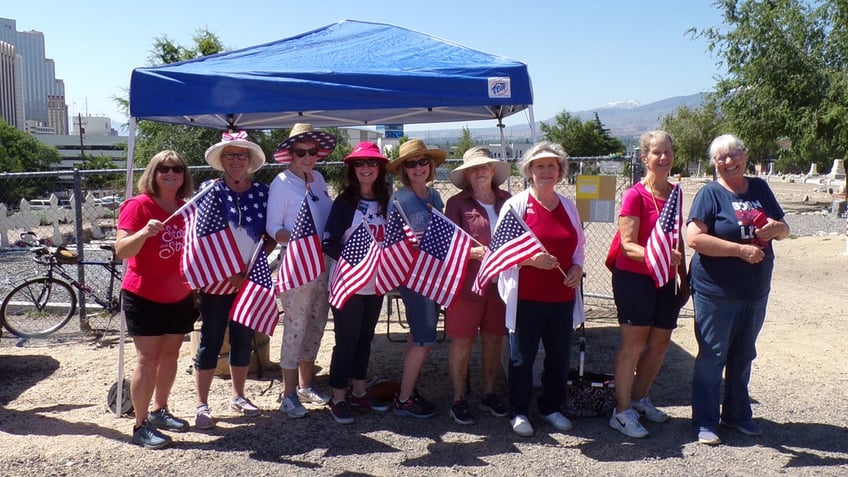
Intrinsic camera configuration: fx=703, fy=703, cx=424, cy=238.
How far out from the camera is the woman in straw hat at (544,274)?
439 centimetres

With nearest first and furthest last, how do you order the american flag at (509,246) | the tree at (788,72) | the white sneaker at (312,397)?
the american flag at (509,246) < the white sneaker at (312,397) < the tree at (788,72)

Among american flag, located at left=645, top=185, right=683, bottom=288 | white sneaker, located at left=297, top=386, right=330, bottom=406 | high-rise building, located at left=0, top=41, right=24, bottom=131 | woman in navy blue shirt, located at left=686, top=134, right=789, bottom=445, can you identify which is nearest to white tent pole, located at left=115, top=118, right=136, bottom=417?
white sneaker, located at left=297, top=386, right=330, bottom=406

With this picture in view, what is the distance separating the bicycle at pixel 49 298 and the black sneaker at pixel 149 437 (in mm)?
3495

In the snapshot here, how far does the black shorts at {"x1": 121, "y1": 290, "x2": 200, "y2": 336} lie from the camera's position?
424cm

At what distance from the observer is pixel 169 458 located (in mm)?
4246

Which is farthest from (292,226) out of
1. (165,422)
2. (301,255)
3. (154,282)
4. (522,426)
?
(522,426)

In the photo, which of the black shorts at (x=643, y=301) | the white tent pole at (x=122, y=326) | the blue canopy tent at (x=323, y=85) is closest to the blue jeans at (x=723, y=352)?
the black shorts at (x=643, y=301)

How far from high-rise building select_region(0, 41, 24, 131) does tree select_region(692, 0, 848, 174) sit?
181051mm

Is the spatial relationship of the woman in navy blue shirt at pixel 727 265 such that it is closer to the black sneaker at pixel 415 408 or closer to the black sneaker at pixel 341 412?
the black sneaker at pixel 415 408

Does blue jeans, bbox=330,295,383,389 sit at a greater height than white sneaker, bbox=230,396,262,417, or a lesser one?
greater

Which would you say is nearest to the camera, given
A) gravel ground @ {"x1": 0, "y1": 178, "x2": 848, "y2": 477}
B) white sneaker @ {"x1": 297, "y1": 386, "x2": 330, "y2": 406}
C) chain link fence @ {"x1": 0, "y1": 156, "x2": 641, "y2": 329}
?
gravel ground @ {"x1": 0, "y1": 178, "x2": 848, "y2": 477}

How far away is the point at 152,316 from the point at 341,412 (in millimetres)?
1415

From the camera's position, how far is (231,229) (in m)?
4.55

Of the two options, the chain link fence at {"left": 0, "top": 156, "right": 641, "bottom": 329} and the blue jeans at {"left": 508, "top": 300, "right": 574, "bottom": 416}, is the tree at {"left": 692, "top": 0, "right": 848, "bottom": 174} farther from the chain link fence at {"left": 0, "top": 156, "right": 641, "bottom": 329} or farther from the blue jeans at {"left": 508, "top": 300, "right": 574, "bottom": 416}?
the blue jeans at {"left": 508, "top": 300, "right": 574, "bottom": 416}
